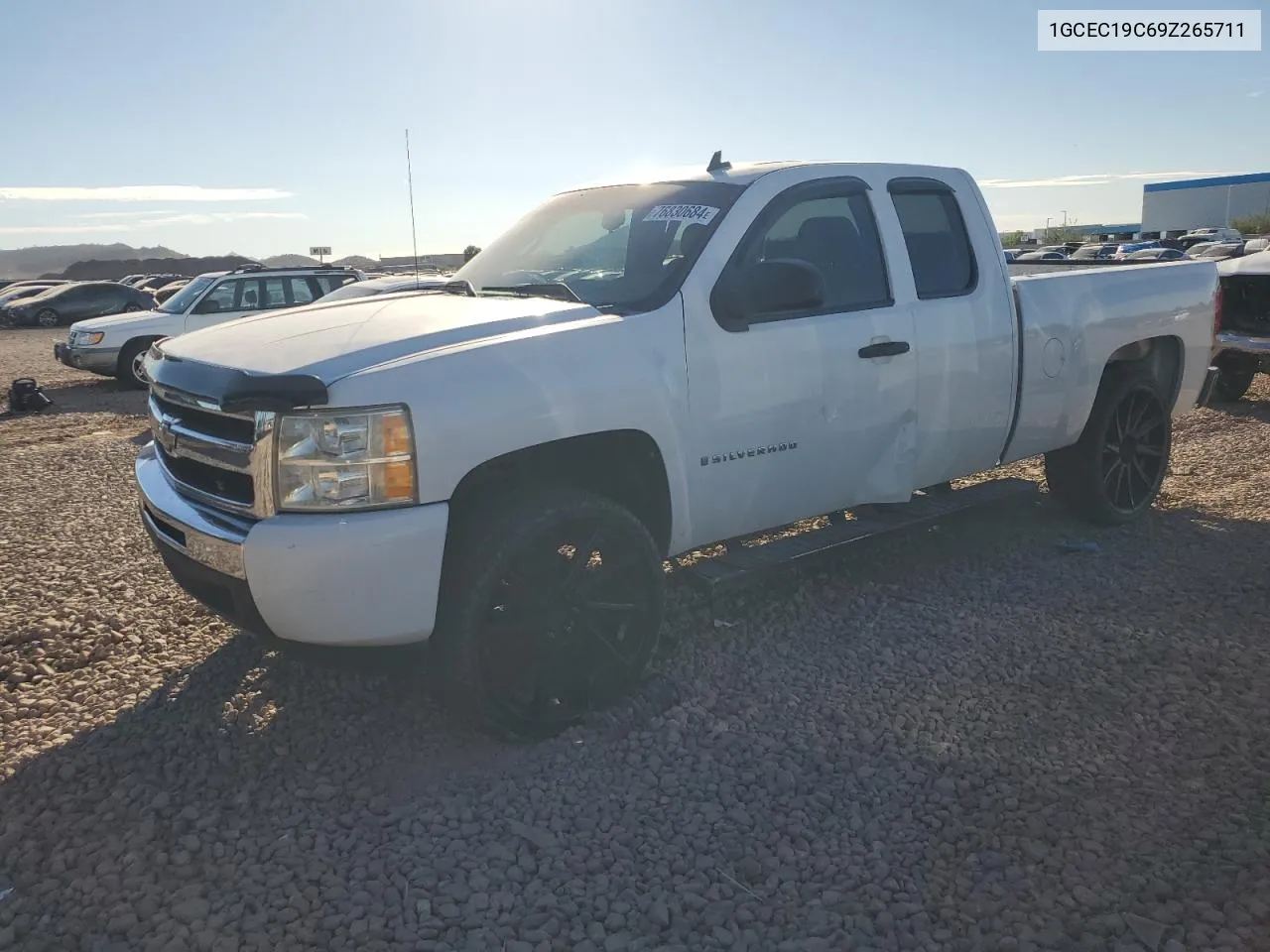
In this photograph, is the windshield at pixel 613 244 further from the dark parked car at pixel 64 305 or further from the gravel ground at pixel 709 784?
the dark parked car at pixel 64 305

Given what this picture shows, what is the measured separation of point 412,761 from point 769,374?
200cm

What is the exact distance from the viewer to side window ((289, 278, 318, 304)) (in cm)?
1427

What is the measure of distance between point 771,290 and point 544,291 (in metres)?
0.93

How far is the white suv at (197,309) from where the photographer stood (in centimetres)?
1401

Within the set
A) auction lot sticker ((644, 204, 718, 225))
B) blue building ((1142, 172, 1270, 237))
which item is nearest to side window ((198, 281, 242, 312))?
auction lot sticker ((644, 204, 718, 225))

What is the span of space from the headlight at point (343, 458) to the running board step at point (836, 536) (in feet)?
4.82

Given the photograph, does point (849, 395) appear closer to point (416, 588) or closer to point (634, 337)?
point (634, 337)

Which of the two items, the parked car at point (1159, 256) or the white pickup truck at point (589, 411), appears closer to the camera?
the white pickup truck at point (589, 411)

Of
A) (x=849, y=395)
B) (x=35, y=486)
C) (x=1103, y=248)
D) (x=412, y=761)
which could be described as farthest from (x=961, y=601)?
(x=1103, y=248)

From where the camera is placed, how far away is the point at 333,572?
9.89ft

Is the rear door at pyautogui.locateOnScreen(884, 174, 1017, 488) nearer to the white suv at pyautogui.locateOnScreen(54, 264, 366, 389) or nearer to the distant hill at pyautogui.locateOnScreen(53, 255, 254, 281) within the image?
the white suv at pyautogui.locateOnScreen(54, 264, 366, 389)

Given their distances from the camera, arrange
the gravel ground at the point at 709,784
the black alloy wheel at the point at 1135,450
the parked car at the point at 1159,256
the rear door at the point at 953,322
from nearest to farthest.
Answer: the gravel ground at the point at 709,784 < the rear door at the point at 953,322 < the black alloy wheel at the point at 1135,450 < the parked car at the point at 1159,256

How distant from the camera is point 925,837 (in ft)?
9.84

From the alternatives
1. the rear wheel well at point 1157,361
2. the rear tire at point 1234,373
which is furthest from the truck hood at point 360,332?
the rear tire at point 1234,373
